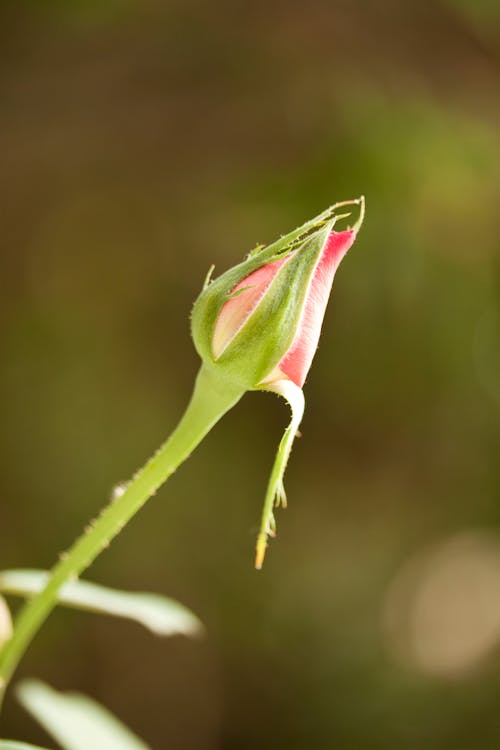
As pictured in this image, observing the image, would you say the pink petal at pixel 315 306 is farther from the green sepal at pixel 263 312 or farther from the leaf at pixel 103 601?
the leaf at pixel 103 601

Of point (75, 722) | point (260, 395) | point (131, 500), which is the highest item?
point (260, 395)

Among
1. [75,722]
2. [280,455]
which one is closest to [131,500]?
[280,455]

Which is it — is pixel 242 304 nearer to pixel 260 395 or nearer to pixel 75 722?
pixel 75 722

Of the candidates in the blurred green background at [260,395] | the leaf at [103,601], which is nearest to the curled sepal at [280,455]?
the leaf at [103,601]

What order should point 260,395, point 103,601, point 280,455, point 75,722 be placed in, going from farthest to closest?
1. point 260,395
2. point 75,722
3. point 103,601
4. point 280,455

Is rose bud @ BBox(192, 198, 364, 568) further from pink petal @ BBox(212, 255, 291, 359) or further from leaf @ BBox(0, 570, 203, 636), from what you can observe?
leaf @ BBox(0, 570, 203, 636)
